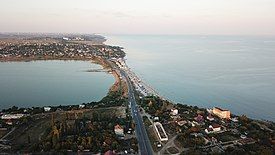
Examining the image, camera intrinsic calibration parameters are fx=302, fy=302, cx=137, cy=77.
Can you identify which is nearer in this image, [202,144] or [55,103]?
[202,144]

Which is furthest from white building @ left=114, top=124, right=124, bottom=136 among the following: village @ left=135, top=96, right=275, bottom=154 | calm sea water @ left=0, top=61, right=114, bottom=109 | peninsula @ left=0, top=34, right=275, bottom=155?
calm sea water @ left=0, top=61, right=114, bottom=109

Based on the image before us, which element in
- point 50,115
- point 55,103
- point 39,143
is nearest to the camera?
point 39,143

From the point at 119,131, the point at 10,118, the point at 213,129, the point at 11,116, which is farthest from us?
the point at 11,116

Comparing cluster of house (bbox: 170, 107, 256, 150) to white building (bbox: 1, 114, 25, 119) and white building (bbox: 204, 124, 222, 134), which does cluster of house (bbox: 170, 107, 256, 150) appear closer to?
white building (bbox: 204, 124, 222, 134)

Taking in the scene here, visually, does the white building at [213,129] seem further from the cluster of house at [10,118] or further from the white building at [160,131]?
the cluster of house at [10,118]

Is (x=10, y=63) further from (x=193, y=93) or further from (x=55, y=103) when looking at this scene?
(x=193, y=93)

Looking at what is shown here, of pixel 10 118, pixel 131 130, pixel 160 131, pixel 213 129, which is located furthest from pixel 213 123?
pixel 10 118

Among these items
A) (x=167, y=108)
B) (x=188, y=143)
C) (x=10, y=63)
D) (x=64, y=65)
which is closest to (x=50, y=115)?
(x=167, y=108)

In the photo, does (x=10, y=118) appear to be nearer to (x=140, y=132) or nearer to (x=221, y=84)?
(x=140, y=132)

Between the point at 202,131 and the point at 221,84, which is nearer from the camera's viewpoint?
the point at 202,131
